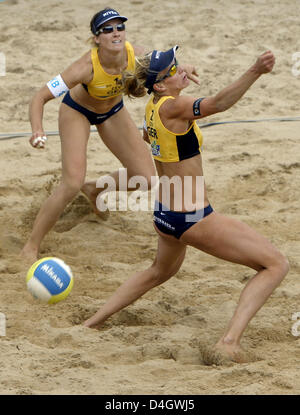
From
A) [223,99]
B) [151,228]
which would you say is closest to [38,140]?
[223,99]

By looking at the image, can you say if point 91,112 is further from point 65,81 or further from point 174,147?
point 174,147

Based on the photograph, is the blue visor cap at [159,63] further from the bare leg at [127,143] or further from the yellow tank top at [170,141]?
the bare leg at [127,143]

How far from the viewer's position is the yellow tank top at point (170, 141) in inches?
181

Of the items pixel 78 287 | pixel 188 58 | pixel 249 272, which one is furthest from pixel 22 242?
pixel 188 58

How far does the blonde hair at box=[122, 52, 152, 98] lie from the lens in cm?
471

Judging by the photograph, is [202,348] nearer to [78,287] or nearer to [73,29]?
[78,287]

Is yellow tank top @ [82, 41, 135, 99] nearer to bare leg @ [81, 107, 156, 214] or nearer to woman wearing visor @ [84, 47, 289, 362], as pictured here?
bare leg @ [81, 107, 156, 214]

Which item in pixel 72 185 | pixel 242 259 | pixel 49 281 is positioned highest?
pixel 72 185

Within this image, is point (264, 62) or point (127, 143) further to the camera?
point (127, 143)

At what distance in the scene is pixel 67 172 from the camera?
6180mm

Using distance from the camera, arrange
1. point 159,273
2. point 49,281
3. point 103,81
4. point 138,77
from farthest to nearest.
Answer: point 103,81, point 159,273, point 49,281, point 138,77

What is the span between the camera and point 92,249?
6.64 meters

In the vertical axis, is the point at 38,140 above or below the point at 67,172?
above

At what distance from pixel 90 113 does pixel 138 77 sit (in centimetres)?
156
